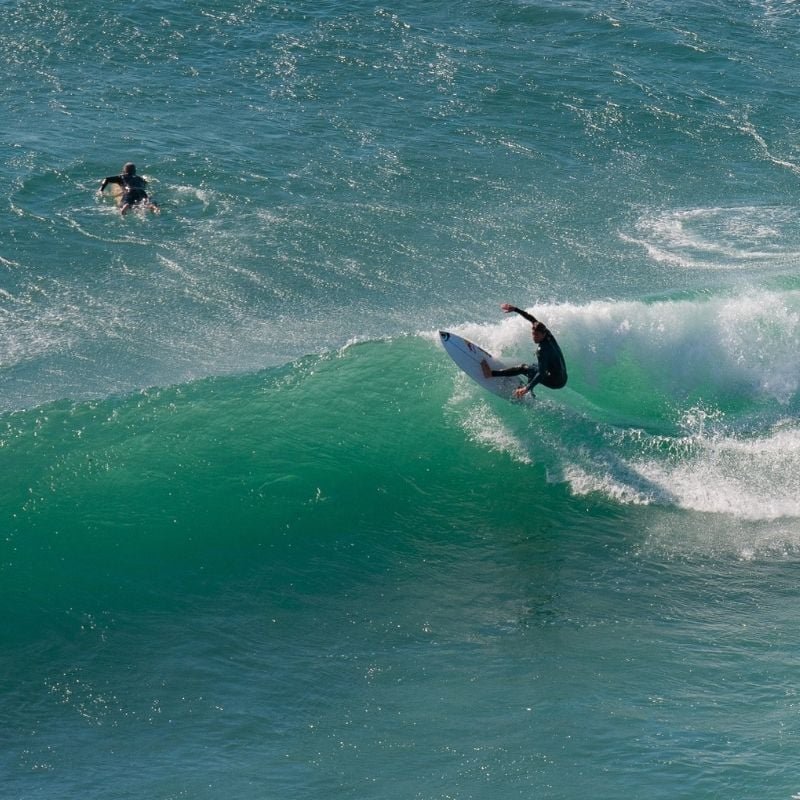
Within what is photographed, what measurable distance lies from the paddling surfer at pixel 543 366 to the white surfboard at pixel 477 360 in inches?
13.6

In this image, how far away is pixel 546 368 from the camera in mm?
15625

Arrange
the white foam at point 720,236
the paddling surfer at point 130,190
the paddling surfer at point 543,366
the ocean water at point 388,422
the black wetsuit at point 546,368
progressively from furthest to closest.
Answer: the paddling surfer at point 130,190, the white foam at point 720,236, the black wetsuit at point 546,368, the paddling surfer at point 543,366, the ocean water at point 388,422

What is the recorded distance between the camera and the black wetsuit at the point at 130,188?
22297 millimetres

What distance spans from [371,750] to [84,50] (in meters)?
22.0

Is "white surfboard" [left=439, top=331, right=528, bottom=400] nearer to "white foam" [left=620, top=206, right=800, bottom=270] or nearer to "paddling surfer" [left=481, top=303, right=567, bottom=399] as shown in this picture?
"paddling surfer" [left=481, top=303, right=567, bottom=399]

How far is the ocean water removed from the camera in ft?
38.2

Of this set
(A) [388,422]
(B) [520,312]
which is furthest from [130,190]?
(B) [520,312]

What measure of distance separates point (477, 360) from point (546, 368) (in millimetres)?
1244

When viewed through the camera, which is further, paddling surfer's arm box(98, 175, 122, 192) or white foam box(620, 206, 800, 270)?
paddling surfer's arm box(98, 175, 122, 192)

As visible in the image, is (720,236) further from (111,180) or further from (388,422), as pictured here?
(111,180)

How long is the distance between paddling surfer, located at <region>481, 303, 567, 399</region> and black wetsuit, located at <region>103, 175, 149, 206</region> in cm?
961

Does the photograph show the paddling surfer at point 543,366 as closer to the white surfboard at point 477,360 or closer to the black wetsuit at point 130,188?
the white surfboard at point 477,360

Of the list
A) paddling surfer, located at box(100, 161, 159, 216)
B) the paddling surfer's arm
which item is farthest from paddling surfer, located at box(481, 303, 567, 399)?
the paddling surfer's arm

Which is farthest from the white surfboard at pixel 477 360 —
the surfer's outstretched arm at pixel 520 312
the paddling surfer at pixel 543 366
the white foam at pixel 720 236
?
the white foam at pixel 720 236
